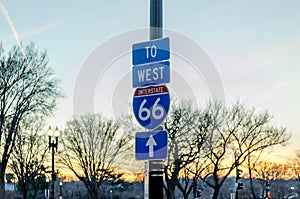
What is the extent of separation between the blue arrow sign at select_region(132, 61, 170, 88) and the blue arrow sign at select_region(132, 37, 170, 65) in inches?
3.0

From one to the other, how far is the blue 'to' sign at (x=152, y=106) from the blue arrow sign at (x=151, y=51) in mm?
382

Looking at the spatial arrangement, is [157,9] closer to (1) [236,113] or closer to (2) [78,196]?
(1) [236,113]

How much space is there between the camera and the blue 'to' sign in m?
6.28

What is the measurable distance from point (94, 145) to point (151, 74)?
140 ft

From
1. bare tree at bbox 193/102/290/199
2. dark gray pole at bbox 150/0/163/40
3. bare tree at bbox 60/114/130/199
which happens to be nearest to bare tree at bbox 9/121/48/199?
bare tree at bbox 60/114/130/199

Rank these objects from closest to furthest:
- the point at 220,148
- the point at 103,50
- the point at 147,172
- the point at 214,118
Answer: the point at 147,172 < the point at 103,50 < the point at 214,118 < the point at 220,148

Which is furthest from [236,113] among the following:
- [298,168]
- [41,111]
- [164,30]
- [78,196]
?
[78,196]

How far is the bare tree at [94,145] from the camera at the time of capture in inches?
1848

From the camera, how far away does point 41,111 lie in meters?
35.8

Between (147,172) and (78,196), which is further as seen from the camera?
(78,196)

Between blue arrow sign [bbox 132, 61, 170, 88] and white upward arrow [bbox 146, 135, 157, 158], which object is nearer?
white upward arrow [bbox 146, 135, 157, 158]

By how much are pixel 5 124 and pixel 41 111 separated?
9.05 ft

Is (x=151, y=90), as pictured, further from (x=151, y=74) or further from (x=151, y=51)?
(x=151, y=51)

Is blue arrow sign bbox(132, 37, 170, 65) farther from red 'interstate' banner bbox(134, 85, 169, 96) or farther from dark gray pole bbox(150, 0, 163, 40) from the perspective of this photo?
red 'interstate' banner bbox(134, 85, 169, 96)
